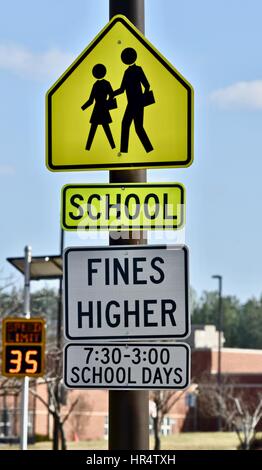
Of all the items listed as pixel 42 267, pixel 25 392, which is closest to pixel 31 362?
pixel 25 392

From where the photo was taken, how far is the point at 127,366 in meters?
6.15

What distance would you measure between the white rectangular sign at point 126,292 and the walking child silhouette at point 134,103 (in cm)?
59

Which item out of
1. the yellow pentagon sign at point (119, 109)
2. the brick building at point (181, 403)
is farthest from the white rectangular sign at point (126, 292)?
the brick building at point (181, 403)

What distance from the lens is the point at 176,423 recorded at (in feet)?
261

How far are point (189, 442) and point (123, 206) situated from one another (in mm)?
60601

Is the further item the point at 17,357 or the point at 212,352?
the point at 212,352

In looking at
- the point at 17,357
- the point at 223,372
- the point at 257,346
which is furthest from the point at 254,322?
the point at 17,357

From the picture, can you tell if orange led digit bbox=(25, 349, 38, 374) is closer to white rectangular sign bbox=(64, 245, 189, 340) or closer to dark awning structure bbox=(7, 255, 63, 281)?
dark awning structure bbox=(7, 255, 63, 281)

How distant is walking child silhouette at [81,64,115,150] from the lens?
634cm

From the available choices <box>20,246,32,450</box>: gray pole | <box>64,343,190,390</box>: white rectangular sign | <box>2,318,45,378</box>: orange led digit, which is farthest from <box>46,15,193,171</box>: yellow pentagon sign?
<box>20,246,32,450</box>: gray pole

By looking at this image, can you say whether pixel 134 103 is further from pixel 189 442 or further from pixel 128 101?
pixel 189 442

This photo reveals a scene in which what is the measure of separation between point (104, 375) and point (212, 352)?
Result: 75717 mm

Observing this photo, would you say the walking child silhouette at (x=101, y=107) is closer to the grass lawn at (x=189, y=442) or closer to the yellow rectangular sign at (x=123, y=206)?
the yellow rectangular sign at (x=123, y=206)

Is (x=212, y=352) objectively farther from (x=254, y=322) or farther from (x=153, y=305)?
(x=153, y=305)
